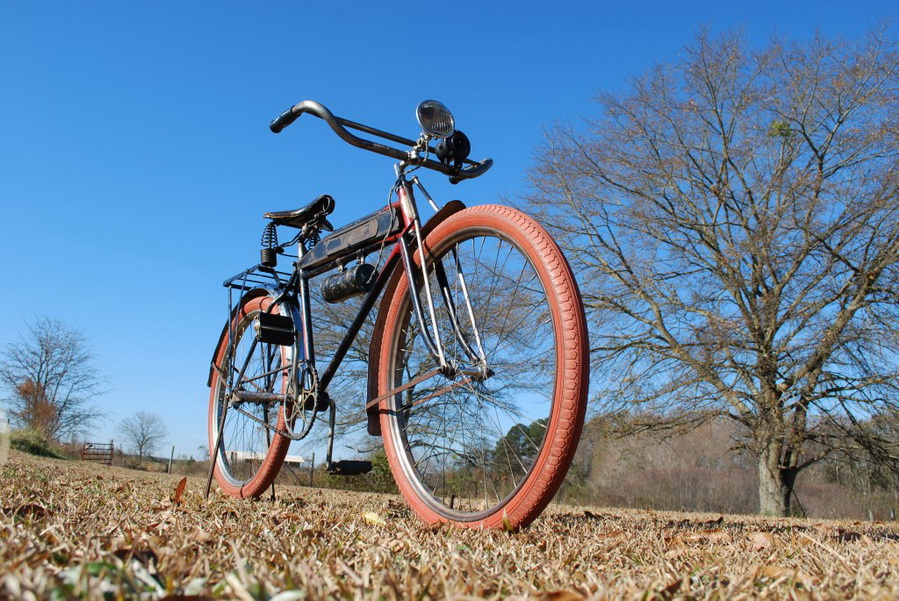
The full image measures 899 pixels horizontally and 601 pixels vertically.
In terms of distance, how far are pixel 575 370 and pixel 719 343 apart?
440 inches

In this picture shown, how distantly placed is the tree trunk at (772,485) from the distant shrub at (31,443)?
15565 mm

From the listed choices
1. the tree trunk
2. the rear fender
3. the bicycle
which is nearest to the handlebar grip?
the bicycle

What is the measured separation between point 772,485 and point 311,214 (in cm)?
1348

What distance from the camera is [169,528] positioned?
1646 mm

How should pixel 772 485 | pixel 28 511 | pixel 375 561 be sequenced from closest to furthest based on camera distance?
pixel 375 561 → pixel 28 511 → pixel 772 485

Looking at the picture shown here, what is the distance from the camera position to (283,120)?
3.50m

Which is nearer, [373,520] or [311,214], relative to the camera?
[373,520]

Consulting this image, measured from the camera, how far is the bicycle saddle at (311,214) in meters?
3.81

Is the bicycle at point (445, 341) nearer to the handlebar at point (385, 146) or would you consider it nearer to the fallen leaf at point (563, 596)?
the handlebar at point (385, 146)

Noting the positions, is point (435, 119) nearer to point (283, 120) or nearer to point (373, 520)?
point (283, 120)

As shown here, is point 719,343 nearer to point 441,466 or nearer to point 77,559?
point 441,466

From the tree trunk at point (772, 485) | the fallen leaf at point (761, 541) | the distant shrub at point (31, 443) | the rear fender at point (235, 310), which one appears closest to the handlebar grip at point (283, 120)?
the rear fender at point (235, 310)

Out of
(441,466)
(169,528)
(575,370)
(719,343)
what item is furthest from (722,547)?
(719,343)

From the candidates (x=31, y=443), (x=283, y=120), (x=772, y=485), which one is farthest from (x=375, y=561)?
(x=31, y=443)
